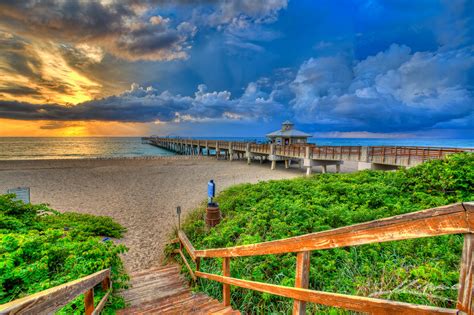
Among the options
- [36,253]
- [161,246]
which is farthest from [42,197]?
[36,253]

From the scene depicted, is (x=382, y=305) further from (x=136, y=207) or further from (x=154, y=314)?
(x=136, y=207)

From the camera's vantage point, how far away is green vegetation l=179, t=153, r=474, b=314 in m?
2.82

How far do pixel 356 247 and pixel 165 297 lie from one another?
3495 millimetres

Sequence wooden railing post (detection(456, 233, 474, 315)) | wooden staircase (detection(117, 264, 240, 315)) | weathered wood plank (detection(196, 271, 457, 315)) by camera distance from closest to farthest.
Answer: wooden railing post (detection(456, 233, 474, 315)) → weathered wood plank (detection(196, 271, 457, 315)) → wooden staircase (detection(117, 264, 240, 315))

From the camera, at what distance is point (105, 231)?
8.56 metres

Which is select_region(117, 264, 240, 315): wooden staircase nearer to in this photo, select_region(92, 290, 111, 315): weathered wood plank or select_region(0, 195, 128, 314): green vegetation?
select_region(0, 195, 128, 314): green vegetation

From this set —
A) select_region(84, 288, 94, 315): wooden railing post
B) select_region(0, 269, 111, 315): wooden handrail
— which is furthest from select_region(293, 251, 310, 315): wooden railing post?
select_region(84, 288, 94, 315): wooden railing post

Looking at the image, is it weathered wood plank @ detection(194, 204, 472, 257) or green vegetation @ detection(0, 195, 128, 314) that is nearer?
weathered wood plank @ detection(194, 204, 472, 257)

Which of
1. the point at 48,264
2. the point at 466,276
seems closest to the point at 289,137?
the point at 48,264

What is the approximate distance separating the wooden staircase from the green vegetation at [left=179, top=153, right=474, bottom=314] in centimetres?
44

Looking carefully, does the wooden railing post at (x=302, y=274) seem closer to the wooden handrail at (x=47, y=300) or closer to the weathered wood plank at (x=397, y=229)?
the weathered wood plank at (x=397, y=229)

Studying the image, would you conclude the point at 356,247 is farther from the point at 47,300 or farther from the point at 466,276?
the point at 47,300

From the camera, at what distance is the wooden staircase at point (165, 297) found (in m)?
3.48

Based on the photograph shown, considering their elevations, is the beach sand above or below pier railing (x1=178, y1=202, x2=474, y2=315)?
below
